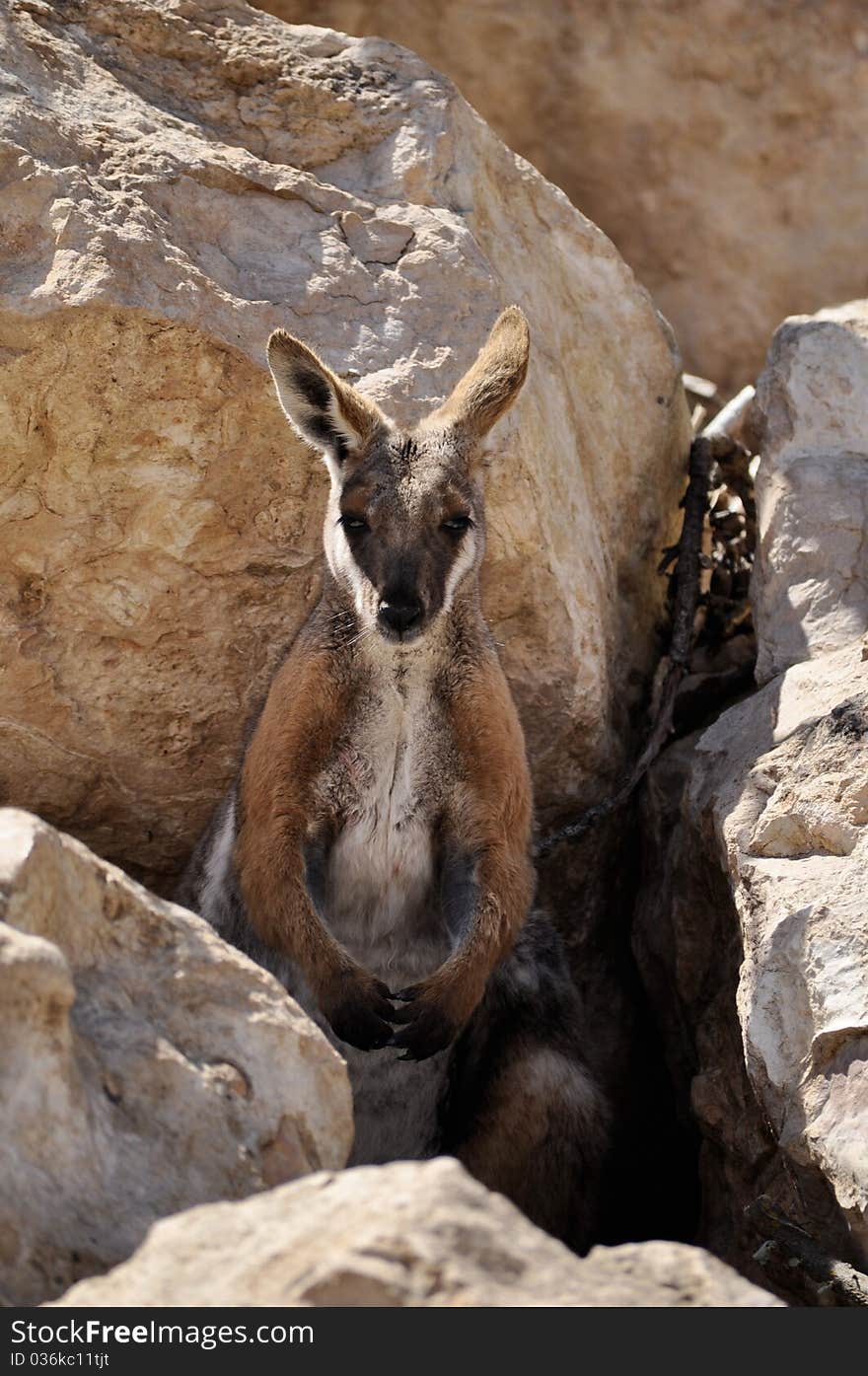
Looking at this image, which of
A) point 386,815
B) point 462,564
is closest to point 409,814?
point 386,815

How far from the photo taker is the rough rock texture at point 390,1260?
2.79 meters

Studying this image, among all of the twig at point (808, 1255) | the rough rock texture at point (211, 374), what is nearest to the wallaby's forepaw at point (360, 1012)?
the twig at point (808, 1255)

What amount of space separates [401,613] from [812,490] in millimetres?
2129

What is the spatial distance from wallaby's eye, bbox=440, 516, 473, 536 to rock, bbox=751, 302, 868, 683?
4.73 feet

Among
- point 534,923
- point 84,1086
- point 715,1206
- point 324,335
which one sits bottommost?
point 715,1206

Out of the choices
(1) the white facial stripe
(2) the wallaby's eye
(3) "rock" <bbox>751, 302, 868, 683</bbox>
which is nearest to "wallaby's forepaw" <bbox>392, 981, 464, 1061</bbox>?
(1) the white facial stripe

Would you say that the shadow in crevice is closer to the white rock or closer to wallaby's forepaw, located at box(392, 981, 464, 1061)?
the white rock

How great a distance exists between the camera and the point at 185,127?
6.21 metres

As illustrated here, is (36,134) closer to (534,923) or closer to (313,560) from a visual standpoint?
(313,560)

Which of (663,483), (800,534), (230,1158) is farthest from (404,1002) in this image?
(663,483)

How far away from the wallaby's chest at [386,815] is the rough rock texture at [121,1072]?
4.15ft

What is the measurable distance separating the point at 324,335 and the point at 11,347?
114 cm

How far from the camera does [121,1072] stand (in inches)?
141

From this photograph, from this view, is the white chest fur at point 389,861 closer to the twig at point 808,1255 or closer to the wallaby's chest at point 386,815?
the wallaby's chest at point 386,815
